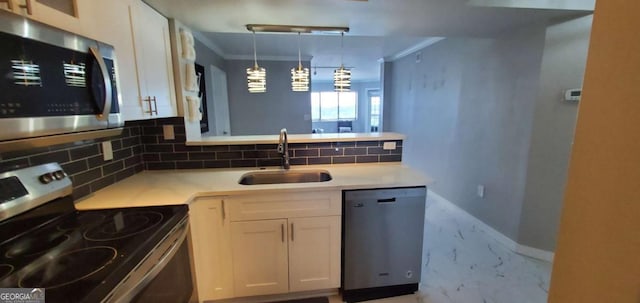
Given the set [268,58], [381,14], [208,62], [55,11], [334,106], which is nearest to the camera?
[55,11]

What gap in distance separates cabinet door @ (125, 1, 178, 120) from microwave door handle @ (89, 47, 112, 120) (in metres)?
0.27

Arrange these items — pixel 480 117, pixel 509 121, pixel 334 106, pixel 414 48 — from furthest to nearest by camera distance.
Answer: pixel 334 106
pixel 414 48
pixel 480 117
pixel 509 121

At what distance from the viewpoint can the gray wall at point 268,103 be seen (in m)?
4.81

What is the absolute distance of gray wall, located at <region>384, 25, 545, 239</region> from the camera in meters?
2.43

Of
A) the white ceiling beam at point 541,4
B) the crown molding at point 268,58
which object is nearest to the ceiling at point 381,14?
the white ceiling beam at point 541,4

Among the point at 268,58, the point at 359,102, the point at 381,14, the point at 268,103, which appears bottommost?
the point at 268,103

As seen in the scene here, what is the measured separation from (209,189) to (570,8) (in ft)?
9.33

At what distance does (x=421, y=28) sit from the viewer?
2.27m

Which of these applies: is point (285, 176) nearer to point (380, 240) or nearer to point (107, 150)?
point (380, 240)

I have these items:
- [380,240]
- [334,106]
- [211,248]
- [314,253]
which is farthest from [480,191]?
[334,106]

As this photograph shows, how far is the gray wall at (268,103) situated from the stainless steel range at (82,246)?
3.75 meters

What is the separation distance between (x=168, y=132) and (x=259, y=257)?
122 cm

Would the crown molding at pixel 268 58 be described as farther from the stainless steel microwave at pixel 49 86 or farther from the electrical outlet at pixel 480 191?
the stainless steel microwave at pixel 49 86

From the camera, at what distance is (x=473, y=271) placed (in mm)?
2234
